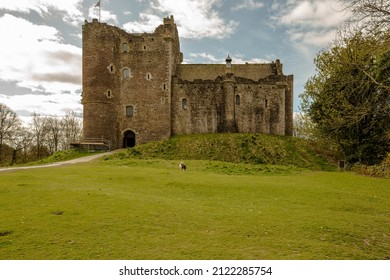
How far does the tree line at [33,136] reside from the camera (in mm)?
51594

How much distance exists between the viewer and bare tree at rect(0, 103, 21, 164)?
5100cm

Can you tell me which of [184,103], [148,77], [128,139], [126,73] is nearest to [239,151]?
[184,103]

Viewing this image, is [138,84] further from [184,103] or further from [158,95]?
[184,103]

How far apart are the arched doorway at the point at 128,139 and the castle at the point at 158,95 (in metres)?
0.13

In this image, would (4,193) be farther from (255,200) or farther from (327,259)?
(327,259)

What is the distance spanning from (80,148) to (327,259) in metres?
35.5

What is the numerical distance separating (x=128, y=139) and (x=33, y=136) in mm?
27191

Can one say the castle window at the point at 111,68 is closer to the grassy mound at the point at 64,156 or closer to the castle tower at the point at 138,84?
the castle tower at the point at 138,84

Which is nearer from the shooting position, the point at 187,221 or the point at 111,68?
the point at 187,221

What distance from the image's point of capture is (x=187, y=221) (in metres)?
9.98

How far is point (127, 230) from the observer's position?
8.99m

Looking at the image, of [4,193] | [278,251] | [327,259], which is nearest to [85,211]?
[4,193]
